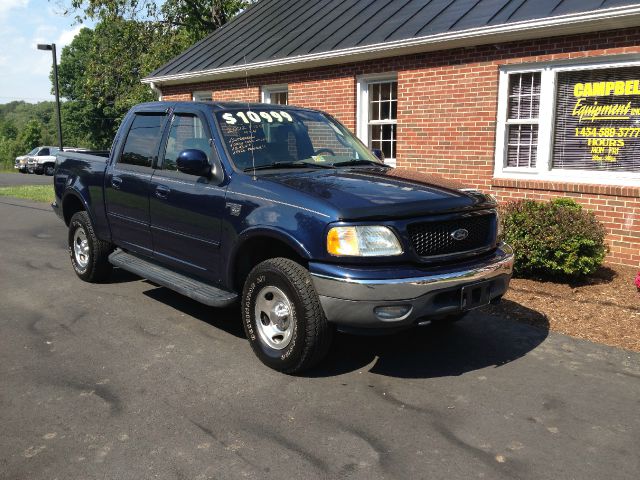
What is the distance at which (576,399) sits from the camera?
3.80 metres

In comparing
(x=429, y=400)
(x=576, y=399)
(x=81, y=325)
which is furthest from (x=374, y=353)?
(x=81, y=325)

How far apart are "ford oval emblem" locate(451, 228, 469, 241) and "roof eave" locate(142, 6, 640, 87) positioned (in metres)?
Result: 4.63

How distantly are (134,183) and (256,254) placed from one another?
1748 mm

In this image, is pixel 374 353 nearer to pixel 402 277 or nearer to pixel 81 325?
pixel 402 277

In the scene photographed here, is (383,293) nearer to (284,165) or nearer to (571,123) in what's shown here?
(284,165)

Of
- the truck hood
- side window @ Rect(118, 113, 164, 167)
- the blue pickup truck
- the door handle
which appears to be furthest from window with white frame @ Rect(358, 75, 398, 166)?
the truck hood

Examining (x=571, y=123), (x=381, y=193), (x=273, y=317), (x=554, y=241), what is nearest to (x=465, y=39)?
(x=571, y=123)

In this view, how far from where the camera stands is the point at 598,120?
25.7 ft

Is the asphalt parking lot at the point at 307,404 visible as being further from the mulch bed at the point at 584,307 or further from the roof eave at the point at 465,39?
the roof eave at the point at 465,39

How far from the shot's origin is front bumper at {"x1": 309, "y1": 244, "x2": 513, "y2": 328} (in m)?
3.60

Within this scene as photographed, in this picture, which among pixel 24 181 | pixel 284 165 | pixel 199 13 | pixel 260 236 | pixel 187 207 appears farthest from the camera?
pixel 24 181

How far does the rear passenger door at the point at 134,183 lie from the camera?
5.38m

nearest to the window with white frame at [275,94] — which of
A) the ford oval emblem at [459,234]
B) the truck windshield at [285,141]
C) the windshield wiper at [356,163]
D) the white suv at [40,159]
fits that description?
the truck windshield at [285,141]

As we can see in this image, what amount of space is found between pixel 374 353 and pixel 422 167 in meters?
5.99
